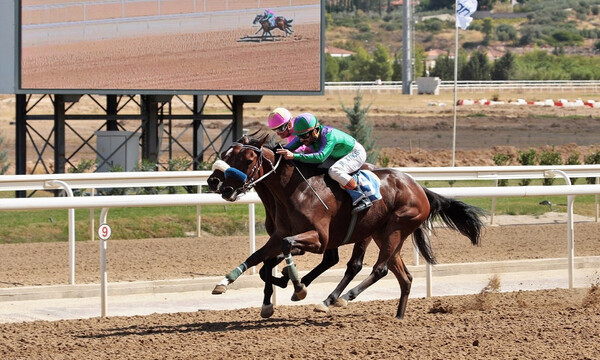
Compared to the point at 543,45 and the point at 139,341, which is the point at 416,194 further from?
the point at 543,45

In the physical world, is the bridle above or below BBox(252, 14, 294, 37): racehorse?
below

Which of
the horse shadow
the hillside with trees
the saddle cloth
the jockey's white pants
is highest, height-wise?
the hillside with trees

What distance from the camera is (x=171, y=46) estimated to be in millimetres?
17547

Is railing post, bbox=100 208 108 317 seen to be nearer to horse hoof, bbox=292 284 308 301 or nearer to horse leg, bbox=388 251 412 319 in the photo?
horse hoof, bbox=292 284 308 301

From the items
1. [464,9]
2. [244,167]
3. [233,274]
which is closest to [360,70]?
[464,9]

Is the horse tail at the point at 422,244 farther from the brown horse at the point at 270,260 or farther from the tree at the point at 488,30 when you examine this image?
the tree at the point at 488,30

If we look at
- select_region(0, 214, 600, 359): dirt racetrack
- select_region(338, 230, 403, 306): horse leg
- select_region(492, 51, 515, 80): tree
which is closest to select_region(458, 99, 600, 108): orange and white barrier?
select_region(492, 51, 515, 80): tree

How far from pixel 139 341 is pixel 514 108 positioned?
117 ft

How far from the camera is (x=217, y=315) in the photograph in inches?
280

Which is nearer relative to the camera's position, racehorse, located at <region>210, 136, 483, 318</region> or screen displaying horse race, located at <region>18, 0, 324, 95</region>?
racehorse, located at <region>210, 136, 483, 318</region>

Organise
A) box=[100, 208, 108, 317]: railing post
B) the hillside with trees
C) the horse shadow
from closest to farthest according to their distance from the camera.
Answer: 1. the horse shadow
2. box=[100, 208, 108, 317]: railing post
3. the hillside with trees

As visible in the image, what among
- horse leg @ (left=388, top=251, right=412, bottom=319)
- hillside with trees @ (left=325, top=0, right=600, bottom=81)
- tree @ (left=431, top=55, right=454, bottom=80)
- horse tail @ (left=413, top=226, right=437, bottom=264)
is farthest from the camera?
hillside with trees @ (left=325, top=0, right=600, bottom=81)

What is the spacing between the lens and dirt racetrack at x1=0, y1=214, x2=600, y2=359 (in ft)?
18.2

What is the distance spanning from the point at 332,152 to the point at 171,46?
11.1 m
